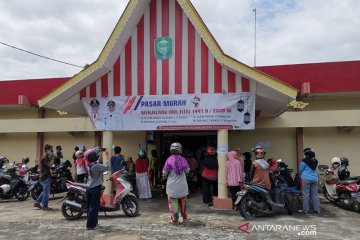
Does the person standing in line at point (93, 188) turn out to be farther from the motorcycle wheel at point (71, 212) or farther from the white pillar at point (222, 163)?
the white pillar at point (222, 163)

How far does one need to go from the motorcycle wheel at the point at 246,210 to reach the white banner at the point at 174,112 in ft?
6.14

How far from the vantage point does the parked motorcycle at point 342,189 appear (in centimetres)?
867

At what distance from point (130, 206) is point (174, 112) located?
101 inches

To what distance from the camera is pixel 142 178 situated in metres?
10.5

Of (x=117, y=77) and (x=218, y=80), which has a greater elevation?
(x=117, y=77)

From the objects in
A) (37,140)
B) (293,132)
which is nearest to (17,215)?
(37,140)

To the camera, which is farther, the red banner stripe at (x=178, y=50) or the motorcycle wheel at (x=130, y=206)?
the red banner stripe at (x=178, y=50)

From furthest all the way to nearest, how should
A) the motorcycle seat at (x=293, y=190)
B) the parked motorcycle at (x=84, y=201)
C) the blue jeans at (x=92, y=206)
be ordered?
the motorcycle seat at (x=293, y=190), the parked motorcycle at (x=84, y=201), the blue jeans at (x=92, y=206)

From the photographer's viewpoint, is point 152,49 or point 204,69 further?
point 152,49

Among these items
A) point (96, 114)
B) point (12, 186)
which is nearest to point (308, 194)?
point (96, 114)

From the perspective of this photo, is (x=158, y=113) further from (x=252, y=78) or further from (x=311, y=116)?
(x=311, y=116)

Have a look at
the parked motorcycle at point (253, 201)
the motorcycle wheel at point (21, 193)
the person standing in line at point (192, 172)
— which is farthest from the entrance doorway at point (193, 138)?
the parked motorcycle at point (253, 201)

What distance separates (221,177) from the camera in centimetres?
880

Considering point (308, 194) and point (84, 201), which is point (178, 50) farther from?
point (308, 194)
